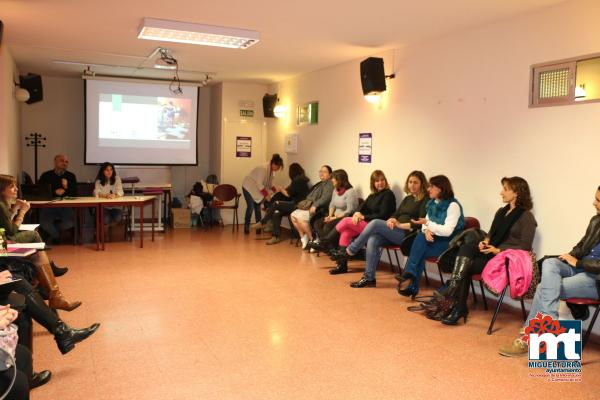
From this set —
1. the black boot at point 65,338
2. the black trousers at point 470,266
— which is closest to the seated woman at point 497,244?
the black trousers at point 470,266

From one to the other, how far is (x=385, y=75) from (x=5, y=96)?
178 inches

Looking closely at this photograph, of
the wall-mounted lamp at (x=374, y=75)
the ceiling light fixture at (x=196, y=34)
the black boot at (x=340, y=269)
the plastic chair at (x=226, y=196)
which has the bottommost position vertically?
the black boot at (x=340, y=269)

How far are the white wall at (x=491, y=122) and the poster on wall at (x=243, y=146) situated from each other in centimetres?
314

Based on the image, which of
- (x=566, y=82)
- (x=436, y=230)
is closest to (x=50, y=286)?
(x=436, y=230)

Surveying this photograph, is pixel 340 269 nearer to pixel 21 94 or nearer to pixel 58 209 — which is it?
pixel 58 209

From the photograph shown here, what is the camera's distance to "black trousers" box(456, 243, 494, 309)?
13.9 feet

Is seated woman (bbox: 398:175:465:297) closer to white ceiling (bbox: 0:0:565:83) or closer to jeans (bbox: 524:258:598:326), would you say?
jeans (bbox: 524:258:598:326)

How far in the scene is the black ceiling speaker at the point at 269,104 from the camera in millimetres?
9461

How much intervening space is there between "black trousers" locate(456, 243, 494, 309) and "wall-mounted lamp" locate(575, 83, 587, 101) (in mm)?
1417

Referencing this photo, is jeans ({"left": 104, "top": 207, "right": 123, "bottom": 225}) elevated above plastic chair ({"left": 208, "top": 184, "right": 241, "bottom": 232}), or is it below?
below

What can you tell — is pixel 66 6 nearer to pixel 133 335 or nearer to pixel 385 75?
pixel 133 335

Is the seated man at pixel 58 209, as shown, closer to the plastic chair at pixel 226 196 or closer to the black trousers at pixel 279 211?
the plastic chair at pixel 226 196

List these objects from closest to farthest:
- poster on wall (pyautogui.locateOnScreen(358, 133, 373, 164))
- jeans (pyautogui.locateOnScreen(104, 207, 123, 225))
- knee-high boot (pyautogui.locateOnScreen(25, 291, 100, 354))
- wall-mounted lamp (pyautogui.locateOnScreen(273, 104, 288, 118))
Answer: knee-high boot (pyautogui.locateOnScreen(25, 291, 100, 354))
poster on wall (pyautogui.locateOnScreen(358, 133, 373, 164))
jeans (pyautogui.locateOnScreen(104, 207, 123, 225))
wall-mounted lamp (pyautogui.locateOnScreen(273, 104, 288, 118))

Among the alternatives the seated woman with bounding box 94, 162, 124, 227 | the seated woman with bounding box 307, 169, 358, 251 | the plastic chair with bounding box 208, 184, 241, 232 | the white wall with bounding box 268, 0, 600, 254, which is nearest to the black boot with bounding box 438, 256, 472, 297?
the white wall with bounding box 268, 0, 600, 254
